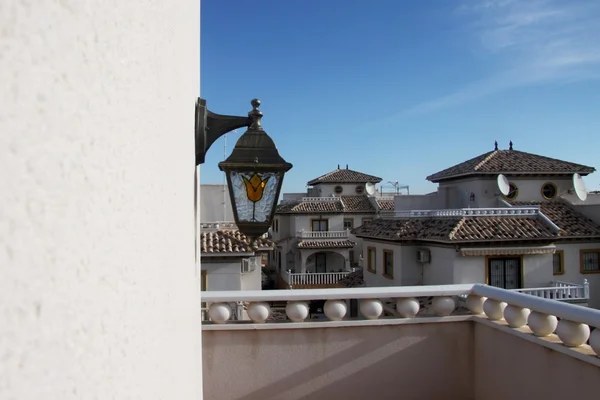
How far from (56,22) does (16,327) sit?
0.37 meters

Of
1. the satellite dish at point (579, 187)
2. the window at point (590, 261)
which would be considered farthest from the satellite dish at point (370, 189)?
the window at point (590, 261)

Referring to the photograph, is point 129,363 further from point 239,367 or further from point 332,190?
point 332,190

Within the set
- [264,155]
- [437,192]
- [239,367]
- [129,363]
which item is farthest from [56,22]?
[437,192]

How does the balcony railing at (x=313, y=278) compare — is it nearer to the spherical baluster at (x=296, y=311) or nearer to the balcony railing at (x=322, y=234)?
the balcony railing at (x=322, y=234)

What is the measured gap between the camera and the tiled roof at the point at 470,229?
57.3 ft

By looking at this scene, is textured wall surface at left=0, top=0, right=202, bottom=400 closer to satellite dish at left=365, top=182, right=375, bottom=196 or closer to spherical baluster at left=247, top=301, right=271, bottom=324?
spherical baluster at left=247, top=301, right=271, bottom=324

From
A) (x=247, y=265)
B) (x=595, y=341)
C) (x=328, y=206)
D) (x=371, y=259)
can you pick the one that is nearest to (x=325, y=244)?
(x=328, y=206)

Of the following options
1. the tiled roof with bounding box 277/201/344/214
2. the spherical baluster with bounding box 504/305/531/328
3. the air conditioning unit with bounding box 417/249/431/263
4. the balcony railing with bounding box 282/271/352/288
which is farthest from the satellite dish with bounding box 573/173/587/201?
the spherical baluster with bounding box 504/305/531/328

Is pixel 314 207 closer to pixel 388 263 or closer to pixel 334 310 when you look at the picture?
pixel 388 263

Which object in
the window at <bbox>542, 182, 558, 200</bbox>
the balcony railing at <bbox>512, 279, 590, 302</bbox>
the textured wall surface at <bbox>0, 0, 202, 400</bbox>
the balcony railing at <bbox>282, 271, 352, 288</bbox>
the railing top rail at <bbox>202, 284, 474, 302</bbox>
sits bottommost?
the balcony railing at <bbox>282, 271, 352, 288</bbox>

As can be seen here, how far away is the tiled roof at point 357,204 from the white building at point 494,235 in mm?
11076

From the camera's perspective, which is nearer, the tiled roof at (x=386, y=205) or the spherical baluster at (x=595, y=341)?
the spherical baluster at (x=595, y=341)

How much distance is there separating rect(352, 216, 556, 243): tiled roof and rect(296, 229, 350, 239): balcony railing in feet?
41.8

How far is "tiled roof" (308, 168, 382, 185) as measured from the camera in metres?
39.2
